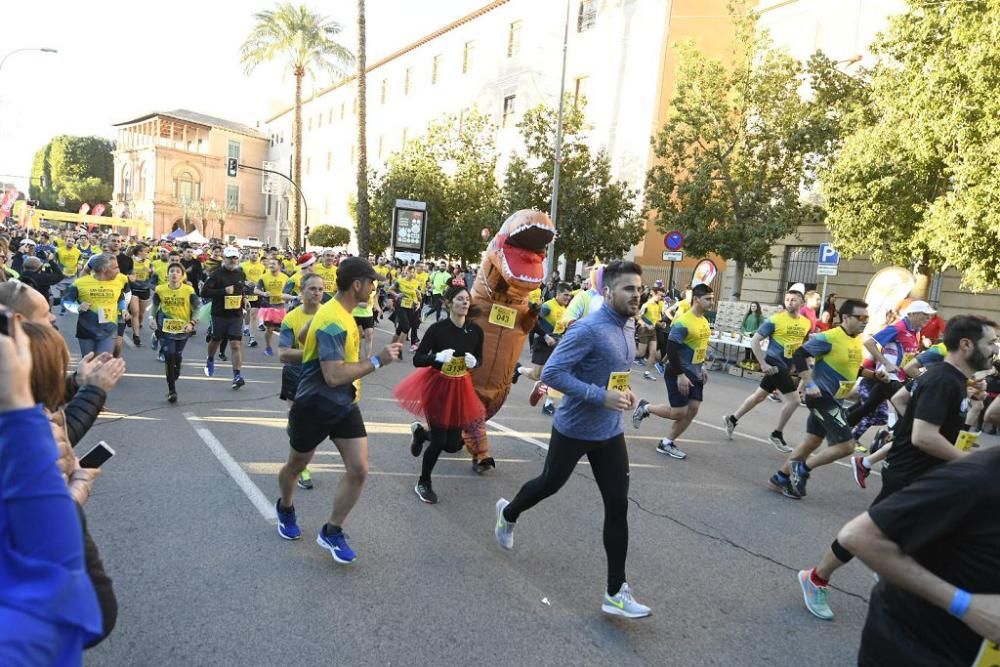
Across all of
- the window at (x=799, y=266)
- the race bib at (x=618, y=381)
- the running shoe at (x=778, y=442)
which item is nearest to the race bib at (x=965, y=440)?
the race bib at (x=618, y=381)

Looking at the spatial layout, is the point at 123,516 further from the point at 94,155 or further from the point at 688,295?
the point at 94,155

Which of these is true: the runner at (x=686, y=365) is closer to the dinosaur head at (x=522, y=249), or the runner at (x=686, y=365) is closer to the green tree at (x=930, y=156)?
the dinosaur head at (x=522, y=249)

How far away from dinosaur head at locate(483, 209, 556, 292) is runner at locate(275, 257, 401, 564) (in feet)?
8.43

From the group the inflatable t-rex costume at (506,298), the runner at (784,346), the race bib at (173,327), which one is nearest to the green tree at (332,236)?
the race bib at (173,327)

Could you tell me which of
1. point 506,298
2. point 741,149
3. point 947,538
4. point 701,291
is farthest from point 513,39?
point 947,538

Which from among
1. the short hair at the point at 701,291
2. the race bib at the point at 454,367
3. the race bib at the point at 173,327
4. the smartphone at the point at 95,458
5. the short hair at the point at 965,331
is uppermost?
the short hair at the point at 965,331

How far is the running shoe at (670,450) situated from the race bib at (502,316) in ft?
7.60

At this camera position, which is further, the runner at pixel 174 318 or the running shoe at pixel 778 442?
the runner at pixel 174 318

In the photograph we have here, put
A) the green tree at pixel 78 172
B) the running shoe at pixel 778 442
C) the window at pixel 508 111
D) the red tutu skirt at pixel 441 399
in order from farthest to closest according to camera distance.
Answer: the green tree at pixel 78 172, the window at pixel 508 111, the running shoe at pixel 778 442, the red tutu skirt at pixel 441 399

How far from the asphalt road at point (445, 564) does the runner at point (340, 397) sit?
44 cm

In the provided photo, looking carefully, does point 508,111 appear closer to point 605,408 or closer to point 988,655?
point 605,408

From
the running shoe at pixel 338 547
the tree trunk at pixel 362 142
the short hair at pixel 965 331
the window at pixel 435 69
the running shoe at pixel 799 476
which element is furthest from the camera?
the window at pixel 435 69

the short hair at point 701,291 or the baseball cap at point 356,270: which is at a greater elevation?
the baseball cap at point 356,270

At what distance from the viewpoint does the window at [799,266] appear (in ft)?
70.9
